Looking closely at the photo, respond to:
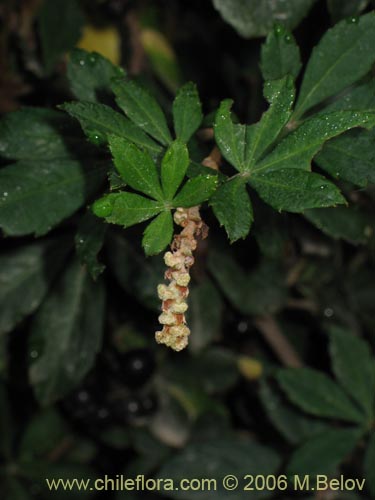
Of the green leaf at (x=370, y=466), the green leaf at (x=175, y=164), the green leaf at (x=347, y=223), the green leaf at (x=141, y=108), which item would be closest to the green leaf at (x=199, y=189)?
the green leaf at (x=175, y=164)

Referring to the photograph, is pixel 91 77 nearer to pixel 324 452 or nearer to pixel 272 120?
pixel 272 120

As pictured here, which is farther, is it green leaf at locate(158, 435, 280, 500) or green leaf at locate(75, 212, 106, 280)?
green leaf at locate(158, 435, 280, 500)

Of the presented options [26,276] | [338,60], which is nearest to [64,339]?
[26,276]

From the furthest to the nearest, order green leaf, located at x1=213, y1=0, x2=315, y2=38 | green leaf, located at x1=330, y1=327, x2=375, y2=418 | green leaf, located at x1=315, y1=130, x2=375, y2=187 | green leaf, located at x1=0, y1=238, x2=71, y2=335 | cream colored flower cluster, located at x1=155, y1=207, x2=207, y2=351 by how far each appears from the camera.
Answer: green leaf, located at x1=330, y1=327, x2=375, y2=418 < green leaf, located at x1=0, y1=238, x2=71, y2=335 < green leaf, located at x1=213, y1=0, x2=315, y2=38 < green leaf, located at x1=315, y1=130, x2=375, y2=187 < cream colored flower cluster, located at x1=155, y1=207, x2=207, y2=351

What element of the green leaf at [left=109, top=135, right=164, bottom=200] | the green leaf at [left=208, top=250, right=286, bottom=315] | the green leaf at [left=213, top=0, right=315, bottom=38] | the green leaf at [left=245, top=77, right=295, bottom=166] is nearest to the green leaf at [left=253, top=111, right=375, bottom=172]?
the green leaf at [left=245, top=77, right=295, bottom=166]

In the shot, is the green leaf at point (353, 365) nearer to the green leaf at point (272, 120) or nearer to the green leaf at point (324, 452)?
the green leaf at point (324, 452)

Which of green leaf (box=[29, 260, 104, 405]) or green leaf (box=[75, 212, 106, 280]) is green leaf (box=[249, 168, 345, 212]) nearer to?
green leaf (box=[75, 212, 106, 280])

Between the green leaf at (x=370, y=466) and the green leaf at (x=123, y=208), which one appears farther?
the green leaf at (x=370, y=466)
